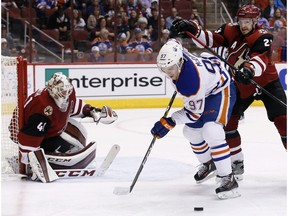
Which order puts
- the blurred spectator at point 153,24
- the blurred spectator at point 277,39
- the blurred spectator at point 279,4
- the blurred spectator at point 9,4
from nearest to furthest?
the blurred spectator at point 9,4 → the blurred spectator at point 153,24 → the blurred spectator at point 277,39 → the blurred spectator at point 279,4

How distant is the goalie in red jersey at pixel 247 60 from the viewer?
165 inches

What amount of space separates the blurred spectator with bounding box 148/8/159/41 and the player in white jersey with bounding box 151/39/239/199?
4952 millimetres

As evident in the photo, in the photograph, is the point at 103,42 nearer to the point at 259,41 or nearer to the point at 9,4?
the point at 9,4

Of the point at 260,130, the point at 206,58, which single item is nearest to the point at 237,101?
the point at 206,58

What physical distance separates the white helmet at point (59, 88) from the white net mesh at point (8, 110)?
1.09 feet

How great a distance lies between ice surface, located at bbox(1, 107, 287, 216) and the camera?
11.9 feet

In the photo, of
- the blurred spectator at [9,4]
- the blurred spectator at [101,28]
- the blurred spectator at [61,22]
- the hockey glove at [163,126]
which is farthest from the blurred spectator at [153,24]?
the hockey glove at [163,126]

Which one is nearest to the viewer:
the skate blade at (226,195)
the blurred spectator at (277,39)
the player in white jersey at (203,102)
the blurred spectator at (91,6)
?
the player in white jersey at (203,102)

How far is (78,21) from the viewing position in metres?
8.80

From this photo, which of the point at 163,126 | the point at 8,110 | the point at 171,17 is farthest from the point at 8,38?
the point at 163,126

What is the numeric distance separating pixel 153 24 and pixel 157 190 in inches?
205

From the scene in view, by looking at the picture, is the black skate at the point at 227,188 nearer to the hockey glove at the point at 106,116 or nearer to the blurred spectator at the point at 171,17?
the hockey glove at the point at 106,116

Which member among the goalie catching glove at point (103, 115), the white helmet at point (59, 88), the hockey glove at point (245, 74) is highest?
the hockey glove at point (245, 74)

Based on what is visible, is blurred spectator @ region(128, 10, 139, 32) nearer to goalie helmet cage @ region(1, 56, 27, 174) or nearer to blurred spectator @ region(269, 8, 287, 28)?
blurred spectator @ region(269, 8, 287, 28)
